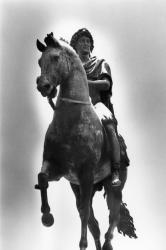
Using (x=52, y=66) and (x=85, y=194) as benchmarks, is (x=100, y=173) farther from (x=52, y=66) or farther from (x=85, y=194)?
(x=52, y=66)

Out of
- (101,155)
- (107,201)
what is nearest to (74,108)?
(101,155)

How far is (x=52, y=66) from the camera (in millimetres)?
11617

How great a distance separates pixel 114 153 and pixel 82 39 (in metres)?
2.20

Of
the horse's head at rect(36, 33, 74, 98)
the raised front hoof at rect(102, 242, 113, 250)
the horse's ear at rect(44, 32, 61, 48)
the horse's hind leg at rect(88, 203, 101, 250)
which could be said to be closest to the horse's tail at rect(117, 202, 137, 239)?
the horse's hind leg at rect(88, 203, 101, 250)

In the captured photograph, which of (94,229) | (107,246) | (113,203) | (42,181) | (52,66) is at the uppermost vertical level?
(52,66)

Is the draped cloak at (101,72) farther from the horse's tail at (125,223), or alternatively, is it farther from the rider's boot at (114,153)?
the horse's tail at (125,223)

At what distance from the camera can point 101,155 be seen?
1230cm

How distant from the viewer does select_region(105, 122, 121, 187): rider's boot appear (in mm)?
12383

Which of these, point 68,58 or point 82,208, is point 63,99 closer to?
point 68,58

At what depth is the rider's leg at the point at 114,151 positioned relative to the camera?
1238cm

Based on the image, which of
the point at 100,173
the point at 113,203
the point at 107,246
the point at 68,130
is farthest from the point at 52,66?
the point at 107,246

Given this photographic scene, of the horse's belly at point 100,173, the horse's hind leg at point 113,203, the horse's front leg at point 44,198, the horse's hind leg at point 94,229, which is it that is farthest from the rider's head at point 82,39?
the horse's hind leg at point 94,229

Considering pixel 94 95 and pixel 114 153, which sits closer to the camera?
pixel 114 153

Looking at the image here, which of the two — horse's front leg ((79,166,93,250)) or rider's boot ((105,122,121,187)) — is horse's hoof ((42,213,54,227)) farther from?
rider's boot ((105,122,121,187))
